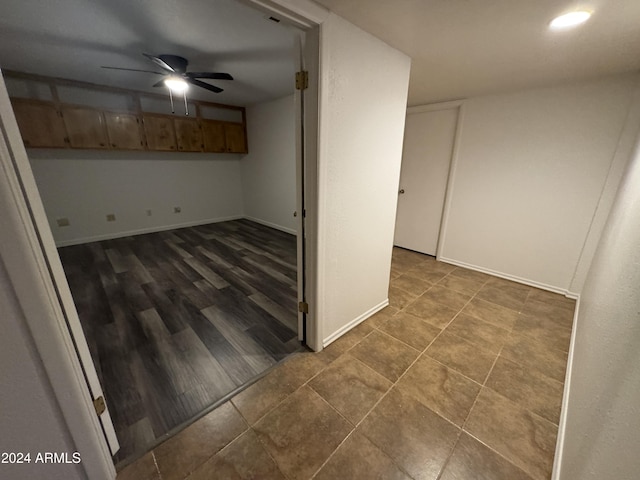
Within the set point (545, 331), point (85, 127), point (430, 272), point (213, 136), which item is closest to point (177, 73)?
point (85, 127)

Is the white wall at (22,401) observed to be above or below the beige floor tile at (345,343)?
above

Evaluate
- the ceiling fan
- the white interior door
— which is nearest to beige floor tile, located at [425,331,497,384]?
the white interior door

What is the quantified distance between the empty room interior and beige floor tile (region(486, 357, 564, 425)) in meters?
0.01

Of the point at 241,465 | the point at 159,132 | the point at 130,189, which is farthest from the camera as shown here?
the point at 130,189

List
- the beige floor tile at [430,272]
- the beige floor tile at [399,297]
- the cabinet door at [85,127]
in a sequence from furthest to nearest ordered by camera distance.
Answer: the cabinet door at [85,127] < the beige floor tile at [430,272] < the beige floor tile at [399,297]

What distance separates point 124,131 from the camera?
3934mm

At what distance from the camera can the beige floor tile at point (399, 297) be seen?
8.19 ft

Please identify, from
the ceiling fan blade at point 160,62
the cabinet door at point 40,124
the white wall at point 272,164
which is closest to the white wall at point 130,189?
the cabinet door at point 40,124

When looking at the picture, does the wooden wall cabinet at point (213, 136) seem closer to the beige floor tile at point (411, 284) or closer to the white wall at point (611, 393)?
the beige floor tile at point (411, 284)

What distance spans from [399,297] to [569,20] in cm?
234

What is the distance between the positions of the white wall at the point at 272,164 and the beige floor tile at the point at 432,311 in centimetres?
281

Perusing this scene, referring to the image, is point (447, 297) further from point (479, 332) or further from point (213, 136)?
point (213, 136)

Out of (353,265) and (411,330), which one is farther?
(411,330)

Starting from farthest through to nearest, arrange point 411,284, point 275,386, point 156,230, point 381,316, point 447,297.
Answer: point 156,230 → point 411,284 → point 447,297 → point 381,316 → point 275,386
